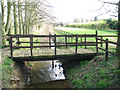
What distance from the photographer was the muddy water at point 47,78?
770 centimetres

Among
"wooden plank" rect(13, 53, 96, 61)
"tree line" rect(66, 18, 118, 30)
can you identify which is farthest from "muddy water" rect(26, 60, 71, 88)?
"tree line" rect(66, 18, 118, 30)

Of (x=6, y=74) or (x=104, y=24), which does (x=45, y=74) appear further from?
(x=104, y=24)

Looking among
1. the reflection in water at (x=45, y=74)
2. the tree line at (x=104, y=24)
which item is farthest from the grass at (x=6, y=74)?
the tree line at (x=104, y=24)

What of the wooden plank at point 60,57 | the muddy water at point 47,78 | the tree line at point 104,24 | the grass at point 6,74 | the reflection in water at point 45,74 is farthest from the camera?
the reflection in water at point 45,74

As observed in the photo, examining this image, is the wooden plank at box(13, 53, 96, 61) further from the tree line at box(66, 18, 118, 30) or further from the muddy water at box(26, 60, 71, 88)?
the tree line at box(66, 18, 118, 30)

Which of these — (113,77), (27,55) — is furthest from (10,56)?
(113,77)

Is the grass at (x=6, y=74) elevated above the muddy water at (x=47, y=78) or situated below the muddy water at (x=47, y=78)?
above

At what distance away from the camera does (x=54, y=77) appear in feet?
29.6

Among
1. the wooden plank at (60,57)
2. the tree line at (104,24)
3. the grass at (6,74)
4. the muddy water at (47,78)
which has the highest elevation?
the tree line at (104,24)

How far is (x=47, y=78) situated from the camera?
8867mm

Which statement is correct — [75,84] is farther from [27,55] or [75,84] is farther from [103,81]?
[27,55]

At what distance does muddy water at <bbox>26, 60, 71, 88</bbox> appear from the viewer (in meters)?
7.70

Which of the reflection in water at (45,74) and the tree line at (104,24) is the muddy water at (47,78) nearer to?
the reflection in water at (45,74)

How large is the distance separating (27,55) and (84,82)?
13.0ft
